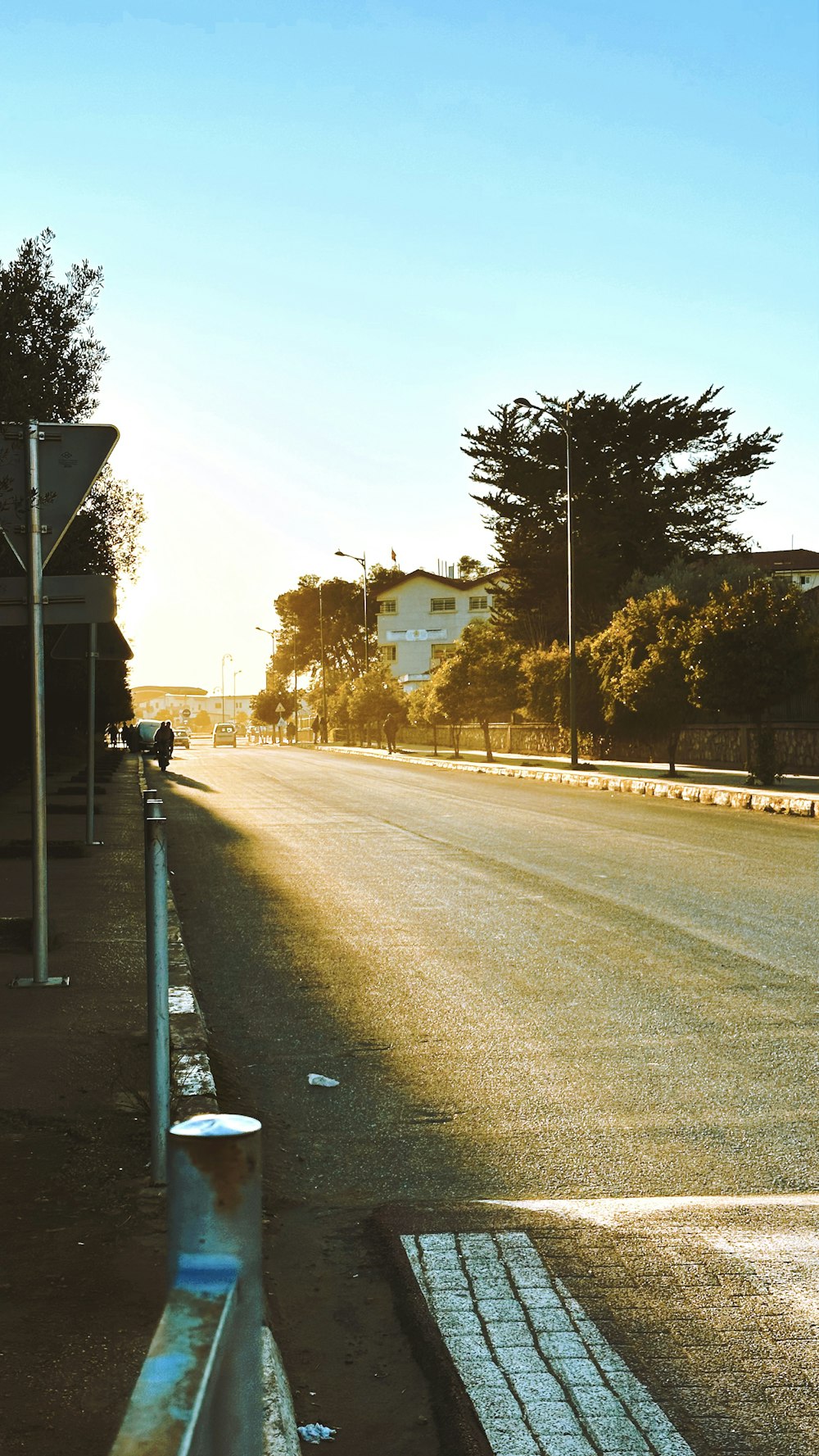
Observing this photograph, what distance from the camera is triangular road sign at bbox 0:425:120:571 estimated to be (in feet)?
22.6

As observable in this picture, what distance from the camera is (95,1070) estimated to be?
5.52 m

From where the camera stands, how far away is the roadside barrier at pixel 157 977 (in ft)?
13.0

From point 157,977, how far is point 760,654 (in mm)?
21501

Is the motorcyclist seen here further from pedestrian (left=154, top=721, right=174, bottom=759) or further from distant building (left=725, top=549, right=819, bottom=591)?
distant building (left=725, top=549, right=819, bottom=591)

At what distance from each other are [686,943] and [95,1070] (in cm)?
465

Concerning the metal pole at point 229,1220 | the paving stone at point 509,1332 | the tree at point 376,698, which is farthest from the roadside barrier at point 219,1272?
the tree at point 376,698

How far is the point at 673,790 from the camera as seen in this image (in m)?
25.5

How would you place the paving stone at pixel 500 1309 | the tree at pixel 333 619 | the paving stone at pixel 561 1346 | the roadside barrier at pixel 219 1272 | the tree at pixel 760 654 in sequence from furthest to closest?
the tree at pixel 333 619 < the tree at pixel 760 654 < the paving stone at pixel 500 1309 < the paving stone at pixel 561 1346 < the roadside barrier at pixel 219 1272

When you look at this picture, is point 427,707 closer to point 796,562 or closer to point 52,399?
point 52,399

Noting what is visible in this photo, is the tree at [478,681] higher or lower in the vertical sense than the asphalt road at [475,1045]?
higher

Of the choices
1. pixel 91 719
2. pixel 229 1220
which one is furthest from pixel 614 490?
pixel 229 1220

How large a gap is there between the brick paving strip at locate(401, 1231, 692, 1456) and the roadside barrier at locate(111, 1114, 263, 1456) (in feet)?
5.52

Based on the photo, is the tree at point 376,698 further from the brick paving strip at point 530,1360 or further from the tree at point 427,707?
the brick paving strip at point 530,1360

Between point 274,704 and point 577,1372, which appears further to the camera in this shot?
point 274,704
